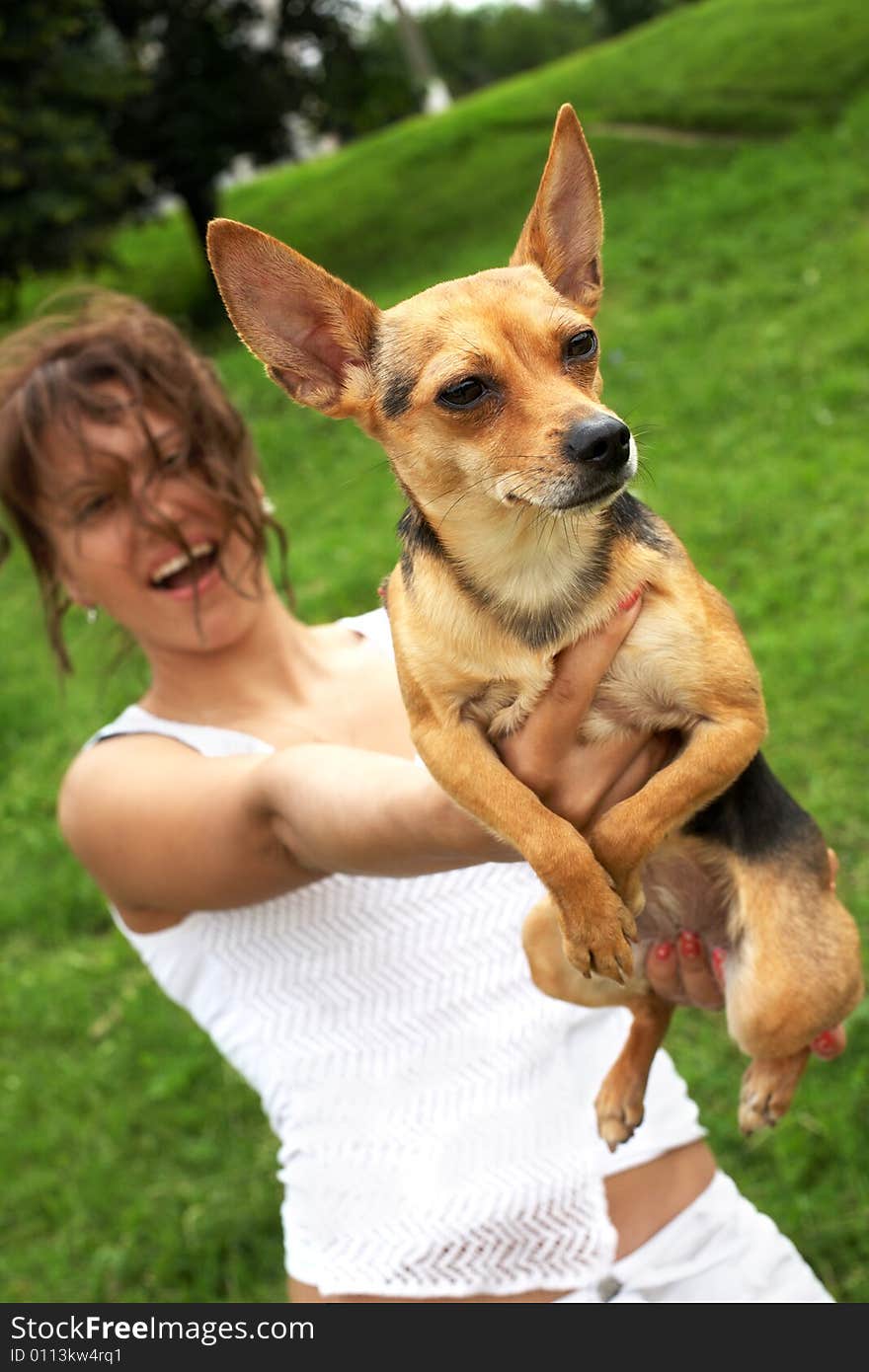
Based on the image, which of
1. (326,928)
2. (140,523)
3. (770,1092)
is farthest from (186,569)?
(770,1092)

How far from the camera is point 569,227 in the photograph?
2449 mm

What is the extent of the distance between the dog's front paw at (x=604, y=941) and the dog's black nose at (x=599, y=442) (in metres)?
0.71

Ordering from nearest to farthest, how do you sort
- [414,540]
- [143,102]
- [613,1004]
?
A: [414,540]
[613,1004]
[143,102]

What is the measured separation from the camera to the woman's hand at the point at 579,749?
219 centimetres

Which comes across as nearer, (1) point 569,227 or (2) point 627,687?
(2) point 627,687

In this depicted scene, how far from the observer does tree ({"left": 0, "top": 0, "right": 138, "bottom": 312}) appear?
13.2 m

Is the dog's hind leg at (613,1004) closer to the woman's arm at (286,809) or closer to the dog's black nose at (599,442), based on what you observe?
the woman's arm at (286,809)

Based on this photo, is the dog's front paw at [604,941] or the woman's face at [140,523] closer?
the dog's front paw at [604,941]

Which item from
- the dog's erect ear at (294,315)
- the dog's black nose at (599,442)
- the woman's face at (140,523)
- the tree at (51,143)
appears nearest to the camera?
the dog's black nose at (599,442)

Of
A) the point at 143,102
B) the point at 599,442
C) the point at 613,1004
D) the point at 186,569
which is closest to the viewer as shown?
the point at 599,442

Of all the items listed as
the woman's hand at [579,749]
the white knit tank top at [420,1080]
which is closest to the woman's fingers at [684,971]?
the white knit tank top at [420,1080]

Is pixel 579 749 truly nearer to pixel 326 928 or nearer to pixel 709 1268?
pixel 326 928

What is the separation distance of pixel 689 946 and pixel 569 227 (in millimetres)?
1430
